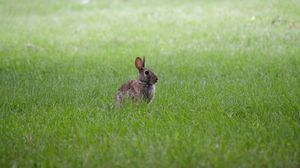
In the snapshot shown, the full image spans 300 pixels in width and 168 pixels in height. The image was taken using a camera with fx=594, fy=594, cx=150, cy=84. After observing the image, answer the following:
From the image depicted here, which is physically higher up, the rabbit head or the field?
the rabbit head

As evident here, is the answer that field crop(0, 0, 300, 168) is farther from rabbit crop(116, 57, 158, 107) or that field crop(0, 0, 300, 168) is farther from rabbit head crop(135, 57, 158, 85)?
rabbit head crop(135, 57, 158, 85)

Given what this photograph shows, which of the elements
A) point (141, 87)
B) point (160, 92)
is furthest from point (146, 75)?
point (160, 92)

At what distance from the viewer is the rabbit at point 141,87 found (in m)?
9.30

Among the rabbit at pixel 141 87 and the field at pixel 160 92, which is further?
the rabbit at pixel 141 87

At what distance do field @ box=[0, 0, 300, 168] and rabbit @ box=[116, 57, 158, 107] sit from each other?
21 cm

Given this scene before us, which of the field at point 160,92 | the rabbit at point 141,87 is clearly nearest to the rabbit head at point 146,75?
the rabbit at point 141,87

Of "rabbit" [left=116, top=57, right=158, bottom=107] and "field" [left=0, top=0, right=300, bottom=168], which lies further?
"rabbit" [left=116, top=57, right=158, bottom=107]

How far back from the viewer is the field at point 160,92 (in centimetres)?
700

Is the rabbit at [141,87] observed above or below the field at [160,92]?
above

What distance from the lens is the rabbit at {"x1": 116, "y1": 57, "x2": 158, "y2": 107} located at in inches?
366

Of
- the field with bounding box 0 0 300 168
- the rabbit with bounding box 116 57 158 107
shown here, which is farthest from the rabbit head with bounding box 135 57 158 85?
the field with bounding box 0 0 300 168

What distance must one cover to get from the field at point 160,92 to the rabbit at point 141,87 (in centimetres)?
21

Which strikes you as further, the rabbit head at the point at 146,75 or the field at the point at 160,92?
the rabbit head at the point at 146,75

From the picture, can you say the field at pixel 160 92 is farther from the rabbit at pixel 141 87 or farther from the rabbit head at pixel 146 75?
the rabbit head at pixel 146 75
